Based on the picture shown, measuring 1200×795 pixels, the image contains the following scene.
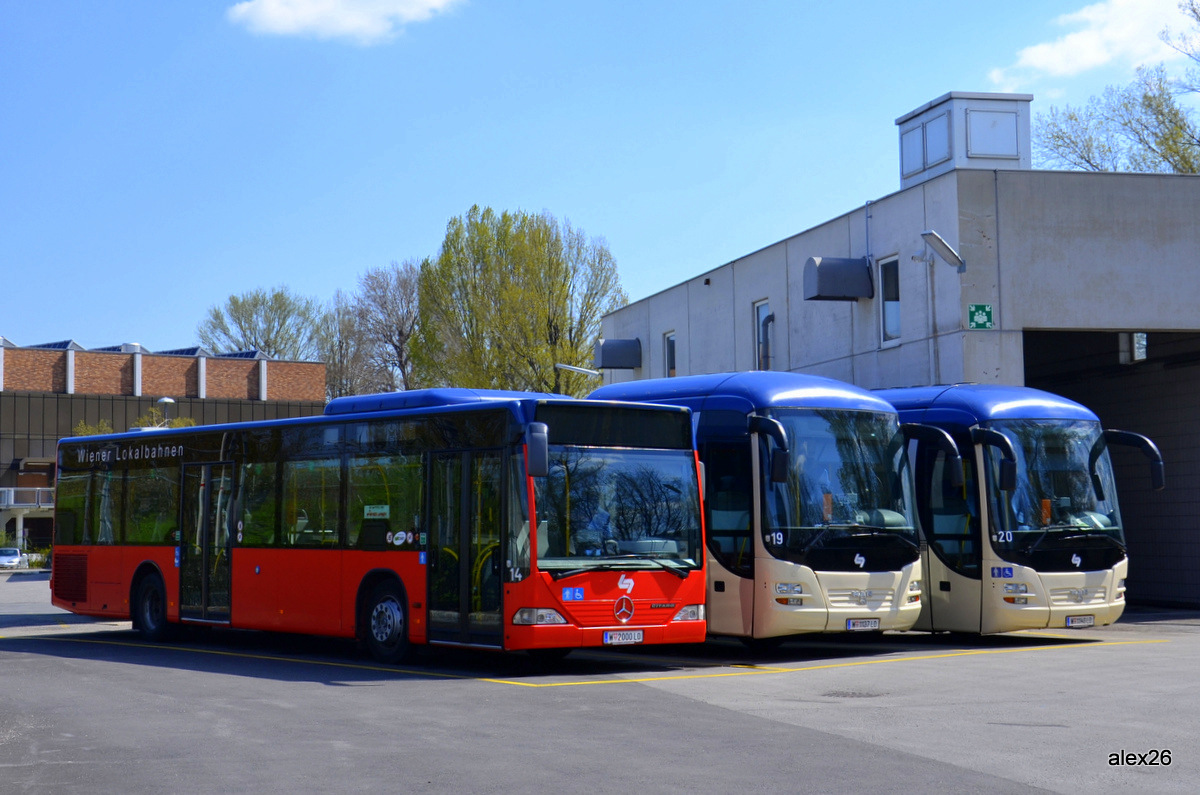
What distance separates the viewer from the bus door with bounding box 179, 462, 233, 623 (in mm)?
18375

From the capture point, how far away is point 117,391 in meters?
81.0

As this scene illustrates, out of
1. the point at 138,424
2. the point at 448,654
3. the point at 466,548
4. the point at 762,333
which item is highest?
the point at 138,424

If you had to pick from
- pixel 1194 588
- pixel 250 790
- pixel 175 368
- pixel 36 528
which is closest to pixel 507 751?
pixel 250 790

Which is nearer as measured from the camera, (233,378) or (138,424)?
(138,424)

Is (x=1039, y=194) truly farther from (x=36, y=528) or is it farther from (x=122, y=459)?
(x=36, y=528)

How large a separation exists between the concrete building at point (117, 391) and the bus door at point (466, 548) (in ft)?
A: 210

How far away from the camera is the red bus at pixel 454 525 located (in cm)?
1397

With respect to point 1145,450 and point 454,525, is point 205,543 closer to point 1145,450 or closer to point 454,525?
point 454,525

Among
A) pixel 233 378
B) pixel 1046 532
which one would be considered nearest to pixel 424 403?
pixel 1046 532

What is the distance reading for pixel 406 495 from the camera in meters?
15.3

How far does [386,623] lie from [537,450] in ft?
11.2

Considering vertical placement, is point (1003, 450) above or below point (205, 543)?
above

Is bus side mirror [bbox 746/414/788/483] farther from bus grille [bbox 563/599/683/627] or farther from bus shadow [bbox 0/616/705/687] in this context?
bus shadow [bbox 0/616/705/687]

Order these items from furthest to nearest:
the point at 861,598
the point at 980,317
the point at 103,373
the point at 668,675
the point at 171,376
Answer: the point at 171,376 < the point at 103,373 < the point at 980,317 < the point at 861,598 < the point at 668,675
